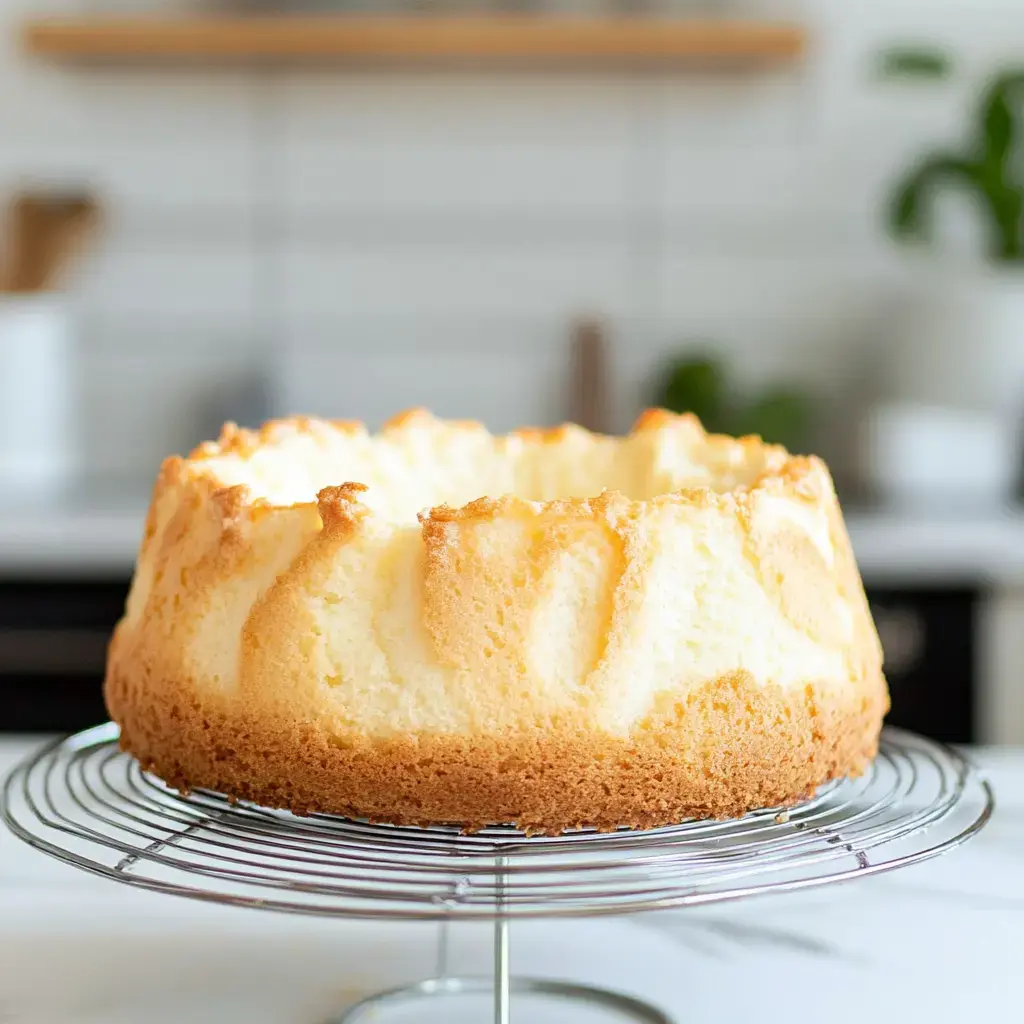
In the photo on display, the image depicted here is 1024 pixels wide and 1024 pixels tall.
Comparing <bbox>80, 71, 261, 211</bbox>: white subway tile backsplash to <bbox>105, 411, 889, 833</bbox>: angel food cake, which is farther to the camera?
<bbox>80, 71, 261, 211</bbox>: white subway tile backsplash

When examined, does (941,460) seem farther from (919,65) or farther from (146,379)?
(146,379)

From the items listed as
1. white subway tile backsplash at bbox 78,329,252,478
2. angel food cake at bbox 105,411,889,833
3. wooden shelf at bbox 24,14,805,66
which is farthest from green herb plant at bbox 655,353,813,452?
angel food cake at bbox 105,411,889,833

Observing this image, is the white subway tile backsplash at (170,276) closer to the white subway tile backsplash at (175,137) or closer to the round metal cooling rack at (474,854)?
the white subway tile backsplash at (175,137)

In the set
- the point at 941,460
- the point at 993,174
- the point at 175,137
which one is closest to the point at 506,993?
the point at 941,460

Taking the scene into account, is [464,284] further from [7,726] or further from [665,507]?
[665,507]

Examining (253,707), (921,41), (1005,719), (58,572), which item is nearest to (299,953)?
(253,707)

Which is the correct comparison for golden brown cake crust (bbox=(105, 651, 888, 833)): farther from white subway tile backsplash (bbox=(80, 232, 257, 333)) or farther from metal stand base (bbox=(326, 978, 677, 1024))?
white subway tile backsplash (bbox=(80, 232, 257, 333))
